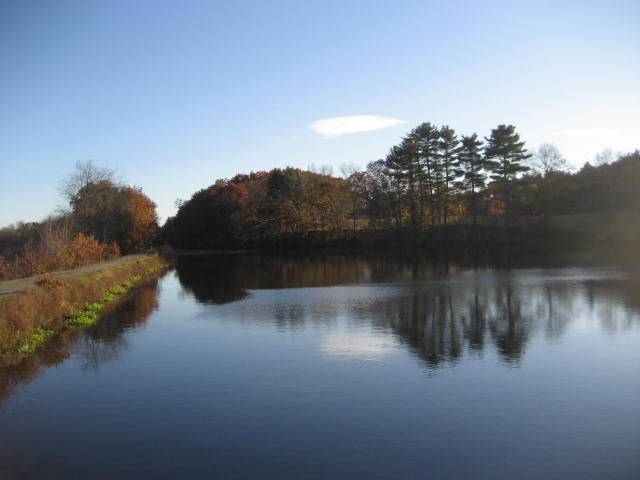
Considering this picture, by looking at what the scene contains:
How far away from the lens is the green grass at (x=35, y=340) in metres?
13.0

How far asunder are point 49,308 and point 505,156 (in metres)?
47.3

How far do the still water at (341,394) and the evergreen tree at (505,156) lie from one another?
35.7 meters

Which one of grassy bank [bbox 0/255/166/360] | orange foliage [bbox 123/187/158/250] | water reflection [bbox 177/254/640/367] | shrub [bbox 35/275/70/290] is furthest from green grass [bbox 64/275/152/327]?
orange foliage [bbox 123/187/158/250]

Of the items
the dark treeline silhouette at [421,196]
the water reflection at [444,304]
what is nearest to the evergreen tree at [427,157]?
the dark treeline silhouette at [421,196]

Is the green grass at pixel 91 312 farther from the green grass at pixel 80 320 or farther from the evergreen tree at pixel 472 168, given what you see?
the evergreen tree at pixel 472 168

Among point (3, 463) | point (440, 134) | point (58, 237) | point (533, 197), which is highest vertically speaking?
point (440, 134)

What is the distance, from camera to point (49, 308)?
15570 millimetres

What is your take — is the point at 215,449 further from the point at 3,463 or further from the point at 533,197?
the point at 533,197

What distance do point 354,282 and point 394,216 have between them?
3353cm

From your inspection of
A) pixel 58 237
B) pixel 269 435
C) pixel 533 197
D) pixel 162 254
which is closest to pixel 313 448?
pixel 269 435

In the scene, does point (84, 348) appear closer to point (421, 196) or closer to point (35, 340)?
point (35, 340)

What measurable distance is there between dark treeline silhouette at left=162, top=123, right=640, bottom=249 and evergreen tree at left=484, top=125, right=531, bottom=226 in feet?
0.34

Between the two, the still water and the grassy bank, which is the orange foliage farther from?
the still water

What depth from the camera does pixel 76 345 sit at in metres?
14.1
